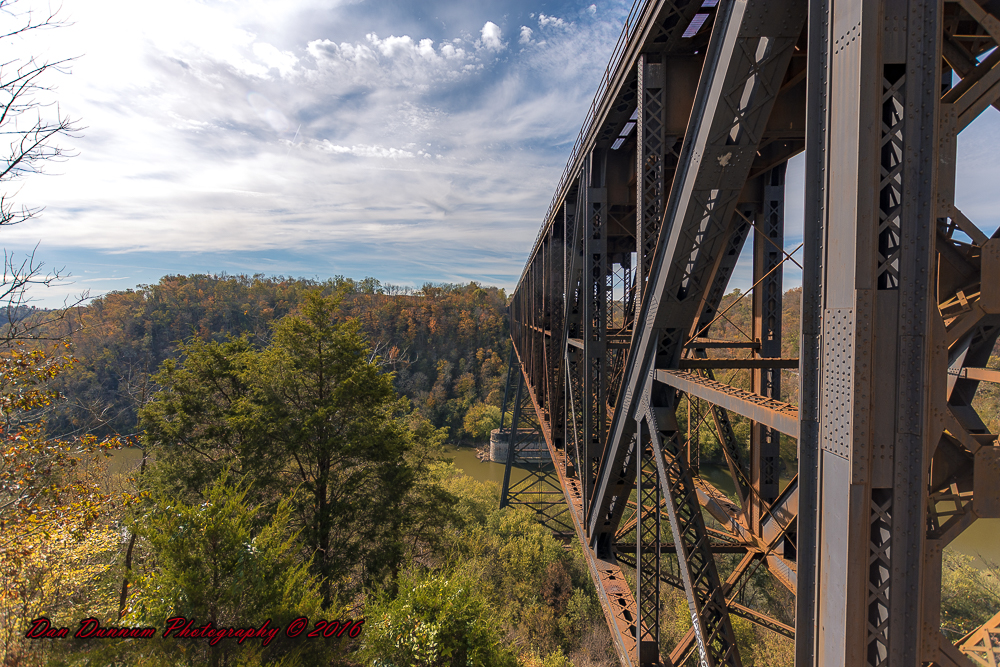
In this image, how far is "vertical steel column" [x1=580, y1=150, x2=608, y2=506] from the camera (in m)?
6.09

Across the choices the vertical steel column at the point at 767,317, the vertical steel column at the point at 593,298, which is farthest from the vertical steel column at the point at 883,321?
the vertical steel column at the point at 593,298

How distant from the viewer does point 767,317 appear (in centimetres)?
564

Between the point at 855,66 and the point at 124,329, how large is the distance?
76909 mm

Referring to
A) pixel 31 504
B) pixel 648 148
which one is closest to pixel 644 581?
pixel 648 148

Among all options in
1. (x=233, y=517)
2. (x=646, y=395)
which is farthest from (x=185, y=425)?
(x=646, y=395)

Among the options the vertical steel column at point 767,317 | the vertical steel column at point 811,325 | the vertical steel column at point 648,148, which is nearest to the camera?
the vertical steel column at point 811,325

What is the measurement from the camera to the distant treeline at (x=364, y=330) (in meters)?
47.1

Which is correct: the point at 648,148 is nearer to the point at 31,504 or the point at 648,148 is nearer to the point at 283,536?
the point at 31,504

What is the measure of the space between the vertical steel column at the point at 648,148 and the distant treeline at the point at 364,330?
37926mm

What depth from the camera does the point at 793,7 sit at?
2445 mm

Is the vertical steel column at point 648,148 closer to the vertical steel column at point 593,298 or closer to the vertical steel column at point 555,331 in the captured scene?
the vertical steel column at point 593,298

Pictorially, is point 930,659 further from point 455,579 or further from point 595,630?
point 595,630

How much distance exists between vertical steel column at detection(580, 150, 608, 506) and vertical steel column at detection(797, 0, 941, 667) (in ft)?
13.5

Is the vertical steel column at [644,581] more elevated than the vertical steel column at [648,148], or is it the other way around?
the vertical steel column at [648,148]
